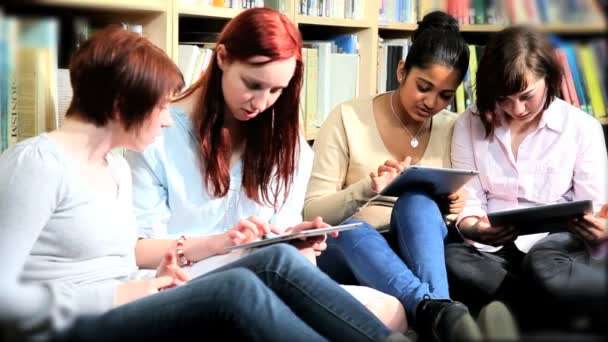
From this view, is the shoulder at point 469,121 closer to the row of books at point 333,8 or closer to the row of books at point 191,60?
the row of books at point 333,8

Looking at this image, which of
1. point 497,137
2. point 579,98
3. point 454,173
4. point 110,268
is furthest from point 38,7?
point 579,98

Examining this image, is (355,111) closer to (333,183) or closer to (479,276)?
(333,183)

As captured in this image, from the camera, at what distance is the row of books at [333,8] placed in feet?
7.90

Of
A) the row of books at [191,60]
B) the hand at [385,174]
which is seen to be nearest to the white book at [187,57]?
the row of books at [191,60]

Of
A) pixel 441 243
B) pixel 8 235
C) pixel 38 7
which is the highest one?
pixel 38 7

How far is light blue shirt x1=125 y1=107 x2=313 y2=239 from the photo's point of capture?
66.7 inches

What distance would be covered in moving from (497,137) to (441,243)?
337mm

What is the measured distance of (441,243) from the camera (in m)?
2.00

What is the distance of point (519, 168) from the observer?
215 centimetres

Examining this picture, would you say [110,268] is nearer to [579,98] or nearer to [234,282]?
[234,282]

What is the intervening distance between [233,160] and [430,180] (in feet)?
1.50

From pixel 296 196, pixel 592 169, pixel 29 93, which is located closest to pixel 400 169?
pixel 296 196

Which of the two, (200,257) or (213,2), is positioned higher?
(213,2)

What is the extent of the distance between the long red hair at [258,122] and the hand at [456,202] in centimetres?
45
